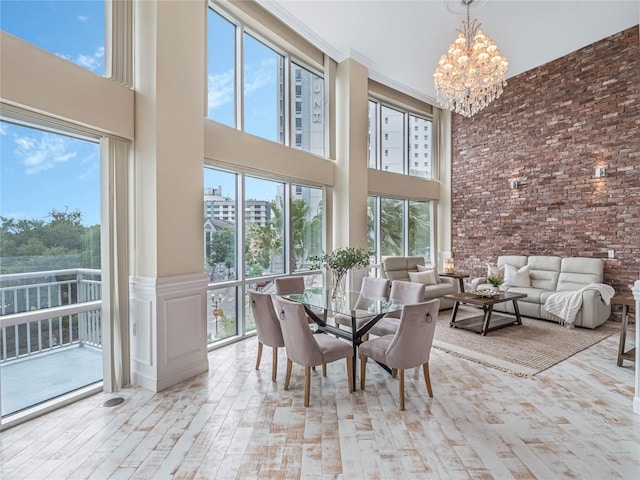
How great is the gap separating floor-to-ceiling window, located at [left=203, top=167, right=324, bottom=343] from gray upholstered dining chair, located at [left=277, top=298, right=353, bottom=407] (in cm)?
162

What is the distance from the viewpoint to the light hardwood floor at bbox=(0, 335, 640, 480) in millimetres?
2010

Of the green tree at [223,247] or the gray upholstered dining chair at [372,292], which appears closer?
the gray upholstered dining chair at [372,292]

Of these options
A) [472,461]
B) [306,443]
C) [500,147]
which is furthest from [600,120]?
[306,443]

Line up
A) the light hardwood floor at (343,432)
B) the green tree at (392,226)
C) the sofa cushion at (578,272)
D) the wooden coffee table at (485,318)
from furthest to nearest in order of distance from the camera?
the green tree at (392,226) → the sofa cushion at (578,272) → the wooden coffee table at (485,318) → the light hardwood floor at (343,432)

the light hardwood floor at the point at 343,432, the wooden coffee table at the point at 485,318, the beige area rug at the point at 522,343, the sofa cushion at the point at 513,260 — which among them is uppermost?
the sofa cushion at the point at 513,260

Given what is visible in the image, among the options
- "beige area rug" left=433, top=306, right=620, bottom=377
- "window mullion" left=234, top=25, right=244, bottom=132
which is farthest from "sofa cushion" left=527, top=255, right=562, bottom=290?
"window mullion" left=234, top=25, right=244, bottom=132

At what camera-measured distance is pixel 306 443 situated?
225 centimetres

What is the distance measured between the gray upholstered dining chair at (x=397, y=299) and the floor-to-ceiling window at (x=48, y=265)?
278 centimetres

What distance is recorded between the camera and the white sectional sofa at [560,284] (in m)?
4.91

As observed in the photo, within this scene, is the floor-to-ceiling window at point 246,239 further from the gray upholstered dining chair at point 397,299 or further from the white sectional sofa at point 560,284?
the white sectional sofa at point 560,284

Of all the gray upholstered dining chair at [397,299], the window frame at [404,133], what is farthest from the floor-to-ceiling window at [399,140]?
the gray upholstered dining chair at [397,299]

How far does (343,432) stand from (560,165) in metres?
6.29

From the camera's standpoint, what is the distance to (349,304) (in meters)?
3.34

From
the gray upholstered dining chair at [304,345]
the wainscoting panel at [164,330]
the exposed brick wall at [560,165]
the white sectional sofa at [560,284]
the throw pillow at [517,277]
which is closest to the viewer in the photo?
the gray upholstered dining chair at [304,345]
